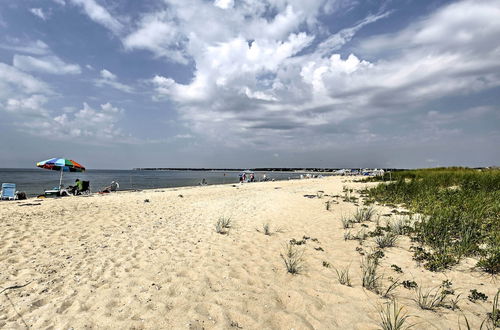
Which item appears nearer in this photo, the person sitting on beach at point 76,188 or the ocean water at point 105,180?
the person sitting on beach at point 76,188

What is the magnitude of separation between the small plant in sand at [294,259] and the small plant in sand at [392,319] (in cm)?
166

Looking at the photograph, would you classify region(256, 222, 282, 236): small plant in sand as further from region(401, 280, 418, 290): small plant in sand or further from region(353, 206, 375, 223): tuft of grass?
region(401, 280, 418, 290): small plant in sand

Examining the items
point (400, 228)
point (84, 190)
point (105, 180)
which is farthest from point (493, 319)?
point (105, 180)

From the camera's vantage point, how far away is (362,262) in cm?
524

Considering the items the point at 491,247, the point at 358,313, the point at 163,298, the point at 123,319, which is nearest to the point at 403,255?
the point at 491,247

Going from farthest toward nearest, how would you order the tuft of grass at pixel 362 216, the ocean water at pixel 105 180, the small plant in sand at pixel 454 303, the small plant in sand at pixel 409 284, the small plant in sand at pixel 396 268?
the ocean water at pixel 105 180
the tuft of grass at pixel 362 216
the small plant in sand at pixel 396 268
the small plant in sand at pixel 409 284
the small plant in sand at pixel 454 303

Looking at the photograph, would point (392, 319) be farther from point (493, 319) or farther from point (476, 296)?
point (476, 296)

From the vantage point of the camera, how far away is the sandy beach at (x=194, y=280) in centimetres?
337

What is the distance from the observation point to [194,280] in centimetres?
444

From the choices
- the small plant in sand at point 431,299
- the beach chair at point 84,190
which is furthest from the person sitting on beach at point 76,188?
the small plant in sand at point 431,299

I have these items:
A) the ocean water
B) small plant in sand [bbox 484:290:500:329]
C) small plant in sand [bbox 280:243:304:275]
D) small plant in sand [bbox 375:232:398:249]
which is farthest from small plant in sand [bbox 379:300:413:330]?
the ocean water

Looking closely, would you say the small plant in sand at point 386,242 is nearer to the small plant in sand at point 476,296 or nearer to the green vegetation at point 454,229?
the green vegetation at point 454,229

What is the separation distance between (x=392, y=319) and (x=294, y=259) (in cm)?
229

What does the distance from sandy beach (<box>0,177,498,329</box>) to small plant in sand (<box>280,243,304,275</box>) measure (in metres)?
0.13
